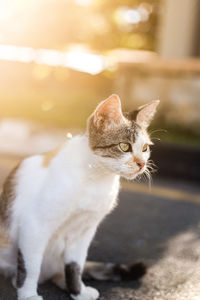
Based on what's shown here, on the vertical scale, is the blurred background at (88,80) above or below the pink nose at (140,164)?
below

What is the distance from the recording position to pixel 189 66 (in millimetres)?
6887

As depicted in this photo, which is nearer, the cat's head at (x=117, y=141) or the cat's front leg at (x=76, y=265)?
the cat's head at (x=117, y=141)

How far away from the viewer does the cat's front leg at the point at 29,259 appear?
8.32 feet

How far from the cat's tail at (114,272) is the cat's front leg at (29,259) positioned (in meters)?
0.53

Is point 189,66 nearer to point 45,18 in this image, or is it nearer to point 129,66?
point 129,66

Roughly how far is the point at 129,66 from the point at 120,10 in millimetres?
12111

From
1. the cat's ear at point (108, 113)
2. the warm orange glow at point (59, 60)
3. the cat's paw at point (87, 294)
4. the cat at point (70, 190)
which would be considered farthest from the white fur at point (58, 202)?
the warm orange glow at point (59, 60)

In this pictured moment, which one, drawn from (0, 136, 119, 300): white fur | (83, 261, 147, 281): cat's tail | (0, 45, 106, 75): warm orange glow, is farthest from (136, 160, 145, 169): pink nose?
(0, 45, 106, 75): warm orange glow

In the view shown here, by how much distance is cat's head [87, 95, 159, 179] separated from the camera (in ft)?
8.19

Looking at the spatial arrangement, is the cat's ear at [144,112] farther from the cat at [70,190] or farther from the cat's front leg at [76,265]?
the cat's front leg at [76,265]

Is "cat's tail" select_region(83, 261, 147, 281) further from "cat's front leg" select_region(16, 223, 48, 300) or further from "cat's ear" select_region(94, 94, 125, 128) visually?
"cat's ear" select_region(94, 94, 125, 128)

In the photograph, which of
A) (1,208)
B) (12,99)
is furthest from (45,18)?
(1,208)

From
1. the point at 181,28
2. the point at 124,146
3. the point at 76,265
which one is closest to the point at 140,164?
the point at 124,146

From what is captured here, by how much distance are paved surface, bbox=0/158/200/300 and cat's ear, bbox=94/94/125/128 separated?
1.15 metres
